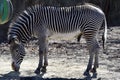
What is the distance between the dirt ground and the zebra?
0.29 m

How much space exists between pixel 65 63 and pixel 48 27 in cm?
142

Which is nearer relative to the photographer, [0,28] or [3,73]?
[3,73]

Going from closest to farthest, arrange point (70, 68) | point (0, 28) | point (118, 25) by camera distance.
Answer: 1. point (70, 68)
2. point (0, 28)
3. point (118, 25)

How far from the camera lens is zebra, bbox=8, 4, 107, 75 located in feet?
30.3

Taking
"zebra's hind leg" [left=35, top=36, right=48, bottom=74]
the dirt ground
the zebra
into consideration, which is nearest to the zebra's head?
the zebra

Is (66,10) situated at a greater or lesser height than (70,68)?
greater

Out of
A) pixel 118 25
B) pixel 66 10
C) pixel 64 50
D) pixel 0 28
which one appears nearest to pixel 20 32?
pixel 66 10

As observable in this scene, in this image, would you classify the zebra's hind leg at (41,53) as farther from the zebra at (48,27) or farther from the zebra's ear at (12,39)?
the zebra's ear at (12,39)

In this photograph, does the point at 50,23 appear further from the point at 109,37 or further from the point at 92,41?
the point at 109,37

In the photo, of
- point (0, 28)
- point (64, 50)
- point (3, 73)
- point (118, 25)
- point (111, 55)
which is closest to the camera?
point (3, 73)

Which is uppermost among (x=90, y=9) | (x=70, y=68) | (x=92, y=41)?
(x=90, y=9)

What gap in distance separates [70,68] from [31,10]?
184 centimetres

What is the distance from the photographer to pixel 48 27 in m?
9.61

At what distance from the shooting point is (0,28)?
15461mm
